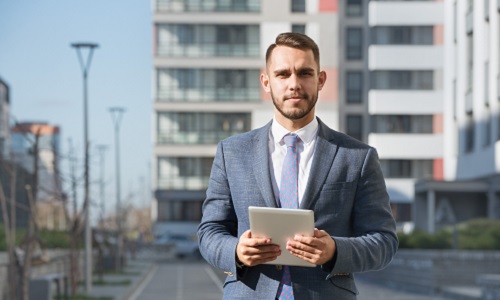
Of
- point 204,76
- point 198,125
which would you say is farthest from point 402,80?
point 198,125

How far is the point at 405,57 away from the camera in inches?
3346

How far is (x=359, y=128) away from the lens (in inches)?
3610

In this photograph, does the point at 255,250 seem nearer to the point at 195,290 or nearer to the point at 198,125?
the point at 195,290

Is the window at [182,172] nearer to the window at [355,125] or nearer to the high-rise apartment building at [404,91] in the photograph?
the window at [355,125]

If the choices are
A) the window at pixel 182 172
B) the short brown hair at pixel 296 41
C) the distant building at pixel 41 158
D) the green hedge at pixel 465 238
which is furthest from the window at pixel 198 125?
the short brown hair at pixel 296 41

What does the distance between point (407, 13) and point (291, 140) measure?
80.1 m

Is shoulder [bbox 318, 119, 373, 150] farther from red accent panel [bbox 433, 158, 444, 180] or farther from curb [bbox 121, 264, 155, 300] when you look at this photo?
red accent panel [bbox 433, 158, 444, 180]

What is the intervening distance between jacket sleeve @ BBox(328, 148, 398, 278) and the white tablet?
0.27 metres

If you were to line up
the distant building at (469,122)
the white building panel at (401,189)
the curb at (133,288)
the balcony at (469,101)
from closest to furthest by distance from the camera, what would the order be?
the curb at (133,288) → the distant building at (469,122) → the balcony at (469,101) → the white building panel at (401,189)

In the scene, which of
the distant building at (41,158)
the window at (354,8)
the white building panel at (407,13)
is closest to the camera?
the distant building at (41,158)

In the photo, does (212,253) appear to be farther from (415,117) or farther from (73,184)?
(415,117)

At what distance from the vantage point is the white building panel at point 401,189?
8519 centimetres

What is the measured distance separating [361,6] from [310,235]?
86932 mm

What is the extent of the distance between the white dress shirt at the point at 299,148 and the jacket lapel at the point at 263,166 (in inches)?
1.8
